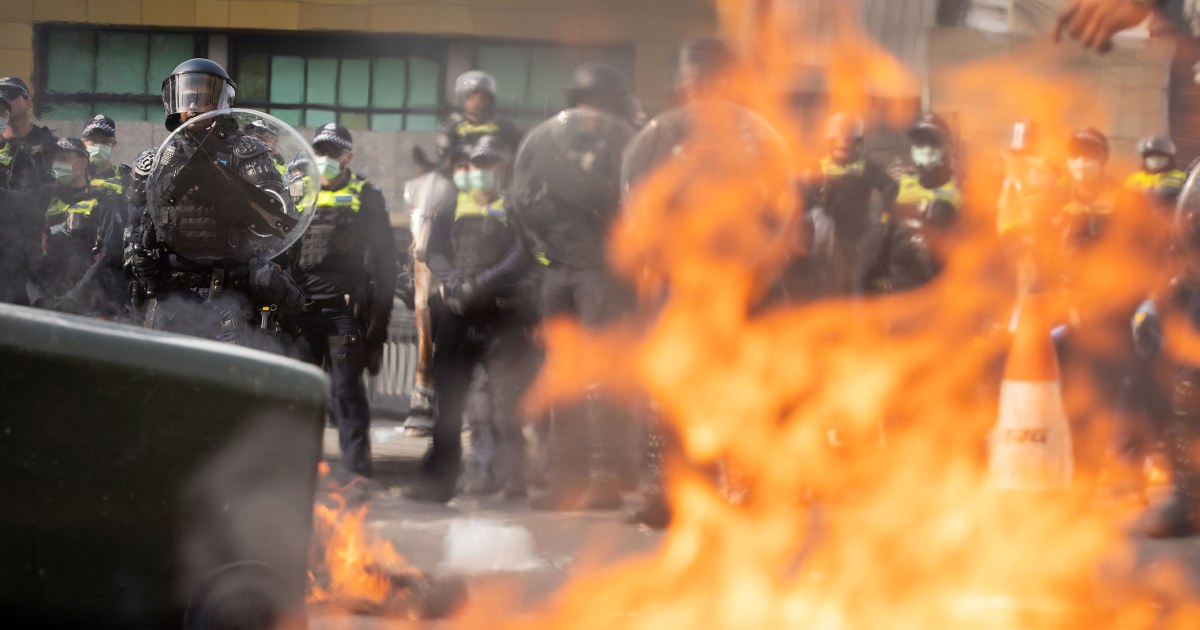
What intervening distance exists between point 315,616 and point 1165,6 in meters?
5.50

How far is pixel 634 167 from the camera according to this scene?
760 cm

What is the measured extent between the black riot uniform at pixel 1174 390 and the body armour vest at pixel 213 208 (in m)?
4.19

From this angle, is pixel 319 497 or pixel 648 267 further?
pixel 648 267

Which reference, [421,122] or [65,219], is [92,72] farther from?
[65,219]

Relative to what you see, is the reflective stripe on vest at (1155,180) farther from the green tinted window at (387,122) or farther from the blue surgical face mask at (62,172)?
the green tinted window at (387,122)

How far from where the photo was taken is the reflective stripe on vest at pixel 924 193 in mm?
8938

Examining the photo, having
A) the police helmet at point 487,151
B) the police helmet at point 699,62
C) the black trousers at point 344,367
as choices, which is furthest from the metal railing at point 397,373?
the police helmet at point 699,62

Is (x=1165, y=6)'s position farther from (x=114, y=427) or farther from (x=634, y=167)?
(x=114, y=427)

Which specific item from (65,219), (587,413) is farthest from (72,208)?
(587,413)

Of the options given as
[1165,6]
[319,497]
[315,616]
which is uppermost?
[1165,6]

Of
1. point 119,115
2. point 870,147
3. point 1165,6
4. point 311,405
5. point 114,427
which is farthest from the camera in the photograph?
point 119,115

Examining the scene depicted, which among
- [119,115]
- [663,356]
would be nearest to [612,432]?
[663,356]

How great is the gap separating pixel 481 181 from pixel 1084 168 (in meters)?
3.31

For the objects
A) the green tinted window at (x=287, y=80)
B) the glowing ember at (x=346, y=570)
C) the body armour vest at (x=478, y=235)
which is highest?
the green tinted window at (x=287, y=80)
